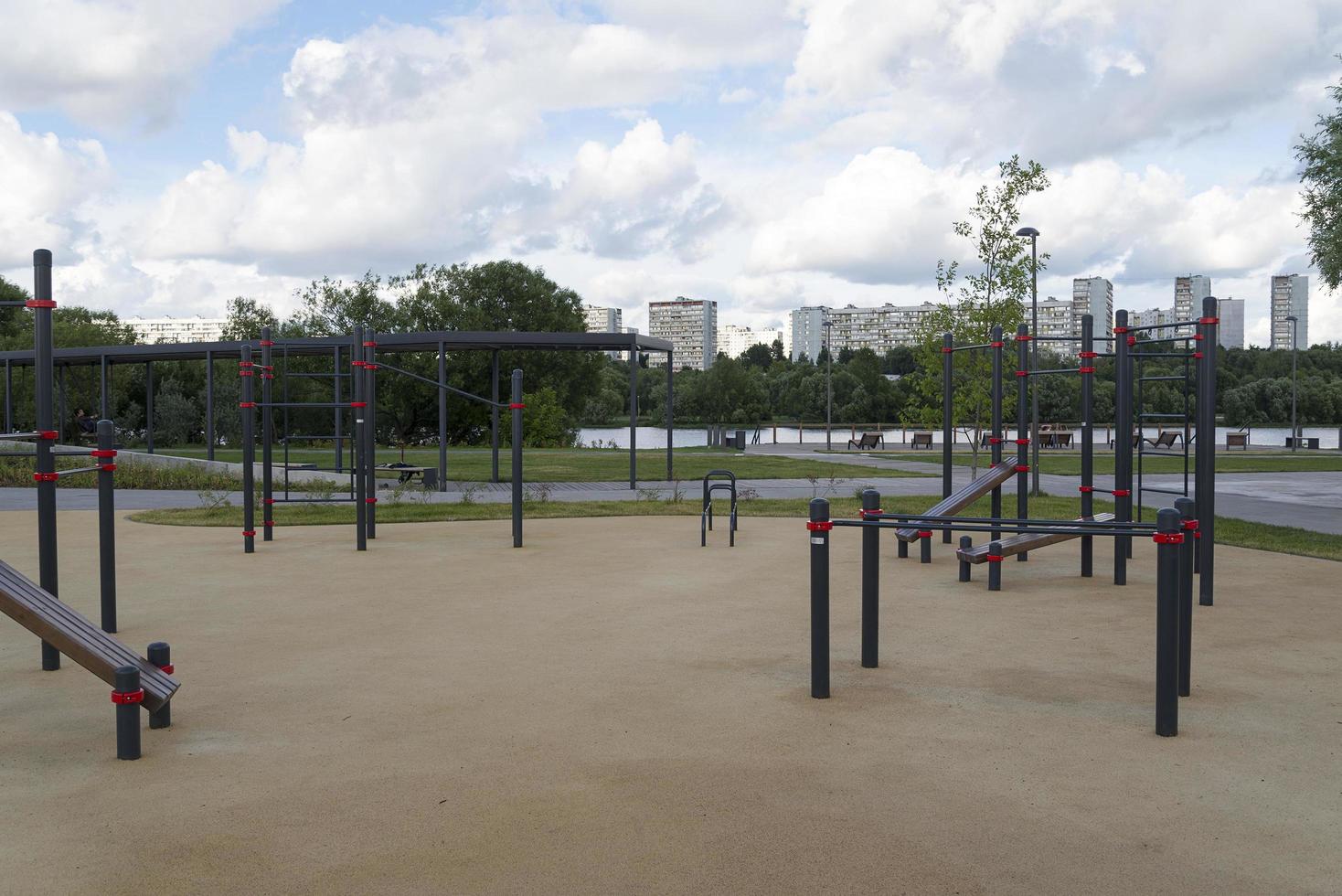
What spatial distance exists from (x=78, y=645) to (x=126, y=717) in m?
0.61

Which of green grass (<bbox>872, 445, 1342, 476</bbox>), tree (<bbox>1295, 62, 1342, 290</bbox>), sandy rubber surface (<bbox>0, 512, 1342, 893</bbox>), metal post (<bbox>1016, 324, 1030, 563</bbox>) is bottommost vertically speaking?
sandy rubber surface (<bbox>0, 512, 1342, 893</bbox>)

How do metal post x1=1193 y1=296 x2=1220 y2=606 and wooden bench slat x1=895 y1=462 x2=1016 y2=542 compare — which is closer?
metal post x1=1193 y1=296 x2=1220 y2=606

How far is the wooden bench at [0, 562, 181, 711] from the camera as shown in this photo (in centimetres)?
504

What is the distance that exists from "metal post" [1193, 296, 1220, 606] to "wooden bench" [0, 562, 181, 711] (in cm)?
739

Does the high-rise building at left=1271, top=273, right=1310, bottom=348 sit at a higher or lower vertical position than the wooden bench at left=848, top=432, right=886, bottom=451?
higher

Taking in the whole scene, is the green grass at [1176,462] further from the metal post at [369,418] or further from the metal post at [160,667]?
the metal post at [160,667]

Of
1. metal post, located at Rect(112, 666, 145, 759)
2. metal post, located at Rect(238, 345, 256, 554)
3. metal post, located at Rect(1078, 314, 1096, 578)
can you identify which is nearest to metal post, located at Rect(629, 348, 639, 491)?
metal post, located at Rect(238, 345, 256, 554)

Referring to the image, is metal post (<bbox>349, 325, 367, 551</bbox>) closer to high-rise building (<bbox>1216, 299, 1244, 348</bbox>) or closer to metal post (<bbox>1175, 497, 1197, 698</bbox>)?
metal post (<bbox>1175, 497, 1197, 698</bbox>)

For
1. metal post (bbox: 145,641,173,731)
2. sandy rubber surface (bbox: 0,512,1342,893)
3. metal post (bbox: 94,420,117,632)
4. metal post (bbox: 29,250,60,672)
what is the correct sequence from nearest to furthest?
sandy rubber surface (bbox: 0,512,1342,893) < metal post (bbox: 145,641,173,731) < metal post (bbox: 29,250,60,672) < metal post (bbox: 94,420,117,632)

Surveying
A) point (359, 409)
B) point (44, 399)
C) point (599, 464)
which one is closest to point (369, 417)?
point (359, 409)

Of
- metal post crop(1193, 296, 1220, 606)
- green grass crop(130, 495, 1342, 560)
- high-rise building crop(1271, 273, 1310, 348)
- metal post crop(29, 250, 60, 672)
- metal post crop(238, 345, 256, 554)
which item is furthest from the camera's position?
high-rise building crop(1271, 273, 1310, 348)

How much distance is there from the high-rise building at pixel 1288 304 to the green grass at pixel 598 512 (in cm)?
9140

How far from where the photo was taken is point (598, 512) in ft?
51.8

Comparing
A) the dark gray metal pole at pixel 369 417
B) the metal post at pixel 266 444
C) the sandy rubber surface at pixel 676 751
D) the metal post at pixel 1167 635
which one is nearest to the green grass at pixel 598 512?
the metal post at pixel 266 444
